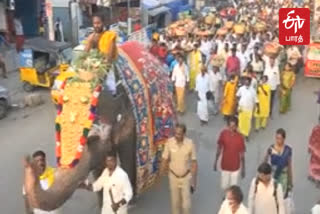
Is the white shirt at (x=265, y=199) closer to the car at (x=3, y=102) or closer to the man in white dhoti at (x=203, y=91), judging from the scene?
the man in white dhoti at (x=203, y=91)

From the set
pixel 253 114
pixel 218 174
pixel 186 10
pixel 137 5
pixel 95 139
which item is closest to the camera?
pixel 95 139

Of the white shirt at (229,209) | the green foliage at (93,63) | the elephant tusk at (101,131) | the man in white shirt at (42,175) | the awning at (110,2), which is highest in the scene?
the awning at (110,2)

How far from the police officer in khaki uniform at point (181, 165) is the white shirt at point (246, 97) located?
3.04m

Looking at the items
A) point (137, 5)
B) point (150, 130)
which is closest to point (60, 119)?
point (150, 130)

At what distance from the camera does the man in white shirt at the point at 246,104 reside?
10.8m

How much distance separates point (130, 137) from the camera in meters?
8.24

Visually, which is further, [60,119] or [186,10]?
[186,10]

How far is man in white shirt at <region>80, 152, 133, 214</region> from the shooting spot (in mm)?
6883

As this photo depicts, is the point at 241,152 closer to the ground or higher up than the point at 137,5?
closer to the ground

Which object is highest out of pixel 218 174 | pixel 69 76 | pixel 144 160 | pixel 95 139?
pixel 69 76

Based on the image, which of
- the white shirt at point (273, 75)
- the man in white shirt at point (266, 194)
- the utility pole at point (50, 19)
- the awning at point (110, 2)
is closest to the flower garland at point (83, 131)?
the man in white shirt at point (266, 194)

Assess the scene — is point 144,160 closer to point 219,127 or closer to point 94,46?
point 94,46

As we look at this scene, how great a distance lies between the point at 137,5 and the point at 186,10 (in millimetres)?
3082

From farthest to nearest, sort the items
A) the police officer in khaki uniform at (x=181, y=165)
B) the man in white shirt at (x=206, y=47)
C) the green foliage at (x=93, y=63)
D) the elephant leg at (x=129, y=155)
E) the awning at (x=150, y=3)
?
the awning at (x=150, y=3) → the man in white shirt at (x=206, y=47) → the elephant leg at (x=129, y=155) → the police officer in khaki uniform at (x=181, y=165) → the green foliage at (x=93, y=63)
